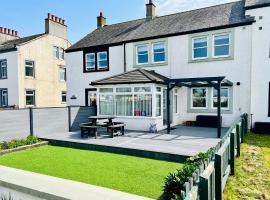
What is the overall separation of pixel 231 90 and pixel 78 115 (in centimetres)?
1020

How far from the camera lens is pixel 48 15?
24.5m

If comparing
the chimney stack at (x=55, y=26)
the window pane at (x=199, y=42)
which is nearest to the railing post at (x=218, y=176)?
the window pane at (x=199, y=42)

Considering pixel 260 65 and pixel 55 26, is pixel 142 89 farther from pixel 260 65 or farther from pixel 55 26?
pixel 55 26

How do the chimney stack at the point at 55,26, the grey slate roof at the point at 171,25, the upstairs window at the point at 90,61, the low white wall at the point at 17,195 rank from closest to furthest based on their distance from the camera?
1. the low white wall at the point at 17,195
2. the grey slate roof at the point at 171,25
3. the upstairs window at the point at 90,61
4. the chimney stack at the point at 55,26

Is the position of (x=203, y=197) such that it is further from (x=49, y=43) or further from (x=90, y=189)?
(x=49, y=43)

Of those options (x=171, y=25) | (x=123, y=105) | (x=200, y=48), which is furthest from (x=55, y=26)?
(x=200, y=48)

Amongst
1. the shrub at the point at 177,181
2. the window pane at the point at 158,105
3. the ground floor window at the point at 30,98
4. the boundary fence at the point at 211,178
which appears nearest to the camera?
the boundary fence at the point at 211,178

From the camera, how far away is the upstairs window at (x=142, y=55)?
55.0ft

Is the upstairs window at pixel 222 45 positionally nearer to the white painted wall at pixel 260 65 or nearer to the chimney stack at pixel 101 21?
the white painted wall at pixel 260 65

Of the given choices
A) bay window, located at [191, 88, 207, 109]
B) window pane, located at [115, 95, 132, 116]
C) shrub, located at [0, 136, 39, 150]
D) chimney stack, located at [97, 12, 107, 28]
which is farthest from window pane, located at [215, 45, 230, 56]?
chimney stack, located at [97, 12, 107, 28]

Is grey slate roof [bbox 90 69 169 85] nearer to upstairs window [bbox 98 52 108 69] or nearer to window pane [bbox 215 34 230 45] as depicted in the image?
window pane [bbox 215 34 230 45]

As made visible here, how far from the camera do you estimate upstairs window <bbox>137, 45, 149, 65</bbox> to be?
16750 mm

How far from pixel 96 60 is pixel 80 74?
7.13ft

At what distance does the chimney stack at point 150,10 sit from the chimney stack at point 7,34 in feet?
63.0
